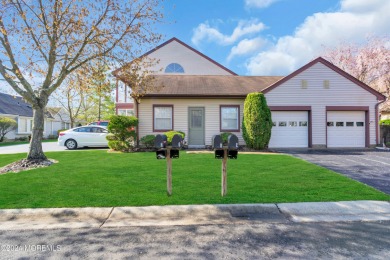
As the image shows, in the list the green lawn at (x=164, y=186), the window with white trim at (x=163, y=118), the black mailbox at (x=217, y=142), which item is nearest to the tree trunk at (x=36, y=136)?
the green lawn at (x=164, y=186)

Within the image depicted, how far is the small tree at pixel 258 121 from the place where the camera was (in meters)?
11.9

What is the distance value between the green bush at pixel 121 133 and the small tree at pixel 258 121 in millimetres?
6370

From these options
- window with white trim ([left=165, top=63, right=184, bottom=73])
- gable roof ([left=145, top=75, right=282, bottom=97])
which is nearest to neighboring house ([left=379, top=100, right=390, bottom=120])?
gable roof ([left=145, top=75, right=282, bottom=97])

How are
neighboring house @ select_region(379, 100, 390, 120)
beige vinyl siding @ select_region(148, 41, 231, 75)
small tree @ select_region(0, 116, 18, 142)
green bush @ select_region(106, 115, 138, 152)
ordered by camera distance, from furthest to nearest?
neighboring house @ select_region(379, 100, 390, 120)
beige vinyl siding @ select_region(148, 41, 231, 75)
small tree @ select_region(0, 116, 18, 142)
green bush @ select_region(106, 115, 138, 152)

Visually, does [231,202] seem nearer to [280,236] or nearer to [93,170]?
[280,236]

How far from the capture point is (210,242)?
122 inches

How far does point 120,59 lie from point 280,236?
7.72 metres

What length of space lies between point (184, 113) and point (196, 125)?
104cm

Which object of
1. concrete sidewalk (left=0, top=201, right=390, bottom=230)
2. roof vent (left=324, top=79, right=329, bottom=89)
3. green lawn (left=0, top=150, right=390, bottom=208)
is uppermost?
roof vent (left=324, top=79, right=329, bottom=89)

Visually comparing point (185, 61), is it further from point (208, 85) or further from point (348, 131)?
point (348, 131)

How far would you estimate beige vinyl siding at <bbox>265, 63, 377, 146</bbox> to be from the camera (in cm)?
1311

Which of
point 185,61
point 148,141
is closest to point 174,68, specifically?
point 185,61

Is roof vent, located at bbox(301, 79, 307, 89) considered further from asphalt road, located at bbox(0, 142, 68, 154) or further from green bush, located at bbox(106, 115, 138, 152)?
asphalt road, located at bbox(0, 142, 68, 154)

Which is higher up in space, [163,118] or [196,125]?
[163,118]
